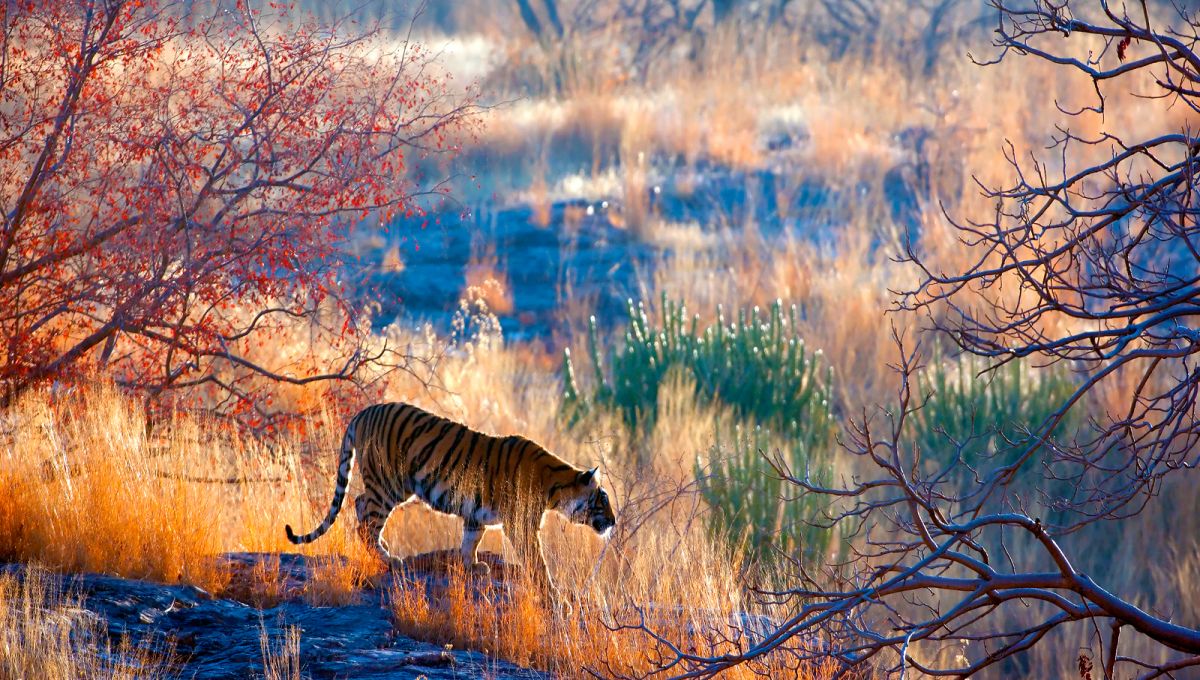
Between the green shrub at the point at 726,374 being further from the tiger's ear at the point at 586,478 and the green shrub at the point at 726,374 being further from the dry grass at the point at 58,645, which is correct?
the dry grass at the point at 58,645

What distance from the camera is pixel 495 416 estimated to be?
11352 mm

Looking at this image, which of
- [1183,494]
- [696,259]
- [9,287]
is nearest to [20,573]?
[9,287]

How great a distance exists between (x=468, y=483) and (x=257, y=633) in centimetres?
142

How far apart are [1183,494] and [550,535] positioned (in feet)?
18.4

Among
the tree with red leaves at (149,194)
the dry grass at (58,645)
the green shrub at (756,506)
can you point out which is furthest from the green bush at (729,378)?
the dry grass at (58,645)

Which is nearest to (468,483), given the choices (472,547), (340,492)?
(472,547)

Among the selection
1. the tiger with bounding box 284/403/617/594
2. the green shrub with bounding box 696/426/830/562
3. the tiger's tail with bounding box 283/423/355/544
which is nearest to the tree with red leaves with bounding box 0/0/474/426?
the tiger's tail with bounding box 283/423/355/544

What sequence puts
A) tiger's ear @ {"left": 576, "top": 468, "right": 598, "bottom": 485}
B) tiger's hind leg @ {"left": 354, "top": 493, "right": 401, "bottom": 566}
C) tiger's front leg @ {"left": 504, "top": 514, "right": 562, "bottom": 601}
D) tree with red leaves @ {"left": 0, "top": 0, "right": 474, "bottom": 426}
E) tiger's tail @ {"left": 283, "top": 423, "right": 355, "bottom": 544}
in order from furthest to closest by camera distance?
tree with red leaves @ {"left": 0, "top": 0, "right": 474, "bottom": 426}, tiger's hind leg @ {"left": 354, "top": 493, "right": 401, "bottom": 566}, tiger's tail @ {"left": 283, "top": 423, "right": 355, "bottom": 544}, tiger's ear @ {"left": 576, "top": 468, "right": 598, "bottom": 485}, tiger's front leg @ {"left": 504, "top": 514, "right": 562, "bottom": 601}

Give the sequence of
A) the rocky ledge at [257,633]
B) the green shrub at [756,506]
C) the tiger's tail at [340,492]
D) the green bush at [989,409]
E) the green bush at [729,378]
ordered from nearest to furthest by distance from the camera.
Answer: the rocky ledge at [257,633]
the tiger's tail at [340,492]
the green shrub at [756,506]
the green bush at [989,409]
the green bush at [729,378]

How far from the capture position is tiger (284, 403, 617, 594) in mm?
6277

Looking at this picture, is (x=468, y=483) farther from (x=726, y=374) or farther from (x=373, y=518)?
(x=726, y=374)

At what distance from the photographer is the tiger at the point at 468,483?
6.28m

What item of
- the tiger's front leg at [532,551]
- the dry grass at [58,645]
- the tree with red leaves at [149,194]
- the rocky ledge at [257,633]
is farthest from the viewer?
the tree with red leaves at [149,194]

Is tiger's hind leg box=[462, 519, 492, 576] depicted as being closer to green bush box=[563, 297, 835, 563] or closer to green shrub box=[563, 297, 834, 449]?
green bush box=[563, 297, 835, 563]
